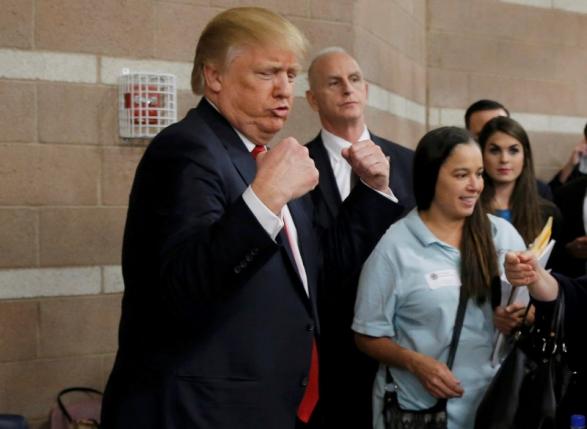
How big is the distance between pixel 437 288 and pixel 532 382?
0.38m

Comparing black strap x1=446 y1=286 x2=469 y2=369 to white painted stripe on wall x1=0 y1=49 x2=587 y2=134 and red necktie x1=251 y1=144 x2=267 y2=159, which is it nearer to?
red necktie x1=251 y1=144 x2=267 y2=159

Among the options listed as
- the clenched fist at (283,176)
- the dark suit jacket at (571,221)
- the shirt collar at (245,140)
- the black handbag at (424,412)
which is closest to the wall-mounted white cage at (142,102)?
the black handbag at (424,412)

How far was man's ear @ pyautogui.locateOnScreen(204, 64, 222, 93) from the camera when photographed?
1874 millimetres

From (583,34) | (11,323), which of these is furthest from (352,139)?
(583,34)

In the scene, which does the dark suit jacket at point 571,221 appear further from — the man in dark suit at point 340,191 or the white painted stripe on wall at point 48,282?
the white painted stripe on wall at point 48,282

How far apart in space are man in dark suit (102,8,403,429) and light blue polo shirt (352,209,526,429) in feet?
2.67

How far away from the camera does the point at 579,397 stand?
2.71 m

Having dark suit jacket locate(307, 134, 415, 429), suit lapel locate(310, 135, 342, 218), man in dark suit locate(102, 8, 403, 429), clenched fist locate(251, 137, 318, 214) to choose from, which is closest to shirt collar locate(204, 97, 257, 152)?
man in dark suit locate(102, 8, 403, 429)

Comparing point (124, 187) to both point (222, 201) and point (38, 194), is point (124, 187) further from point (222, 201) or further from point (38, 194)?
point (222, 201)

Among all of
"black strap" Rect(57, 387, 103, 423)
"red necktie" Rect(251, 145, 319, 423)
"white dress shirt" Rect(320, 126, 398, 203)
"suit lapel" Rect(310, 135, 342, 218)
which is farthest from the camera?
"black strap" Rect(57, 387, 103, 423)

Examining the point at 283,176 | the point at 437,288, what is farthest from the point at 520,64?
the point at 283,176

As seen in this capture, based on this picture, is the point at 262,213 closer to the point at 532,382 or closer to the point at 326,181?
the point at 532,382

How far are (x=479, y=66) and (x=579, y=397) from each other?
3363 mm

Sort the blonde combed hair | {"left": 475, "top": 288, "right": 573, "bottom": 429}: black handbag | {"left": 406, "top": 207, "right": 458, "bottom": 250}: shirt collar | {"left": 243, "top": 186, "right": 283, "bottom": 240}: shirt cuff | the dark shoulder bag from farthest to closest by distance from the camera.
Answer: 1. the dark shoulder bag
2. {"left": 406, "top": 207, "right": 458, "bottom": 250}: shirt collar
3. {"left": 475, "top": 288, "right": 573, "bottom": 429}: black handbag
4. the blonde combed hair
5. {"left": 243, "top": 186, "right": 283, "bottom": 240}: shirt cuff
